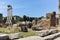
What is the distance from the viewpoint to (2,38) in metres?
3.88

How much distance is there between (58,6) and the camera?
70.9ft

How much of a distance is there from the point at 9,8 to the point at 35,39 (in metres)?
12.2

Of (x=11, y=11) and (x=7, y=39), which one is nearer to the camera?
(x=7, y=39)

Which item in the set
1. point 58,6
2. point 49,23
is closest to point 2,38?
point 58,6

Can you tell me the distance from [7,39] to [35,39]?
2.19 ft

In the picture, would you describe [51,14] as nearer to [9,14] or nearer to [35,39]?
[9,14]

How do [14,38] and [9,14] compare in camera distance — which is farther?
Answer: [9,14]

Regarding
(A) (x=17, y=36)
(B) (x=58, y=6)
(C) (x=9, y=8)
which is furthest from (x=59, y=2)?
(A) (x=17, y=36)

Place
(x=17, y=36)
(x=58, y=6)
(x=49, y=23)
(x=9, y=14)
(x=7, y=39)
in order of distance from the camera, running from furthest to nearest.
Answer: (x=49, y=23) → (x=58, y=6) → (x=9, y=14) → (x=17, y=36) → (x=7, y=39)

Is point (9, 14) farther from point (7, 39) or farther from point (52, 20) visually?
point (52, 20)

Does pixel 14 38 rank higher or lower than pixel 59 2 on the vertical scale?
lower

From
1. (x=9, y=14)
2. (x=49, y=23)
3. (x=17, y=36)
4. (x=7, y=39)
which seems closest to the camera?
(x=7, y=39)

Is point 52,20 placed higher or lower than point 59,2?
lower

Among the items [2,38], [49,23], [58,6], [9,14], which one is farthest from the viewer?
[49,23]
